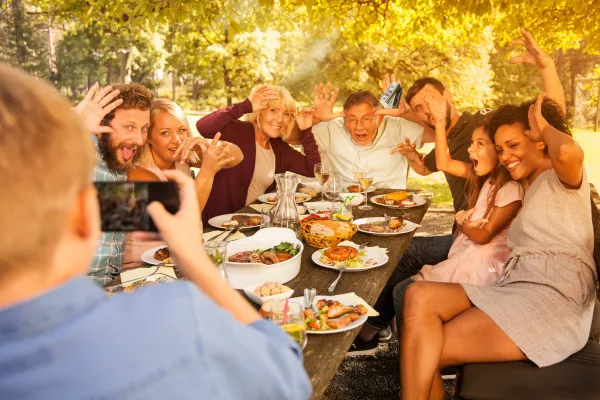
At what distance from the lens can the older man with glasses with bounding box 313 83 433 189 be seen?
16.7 feet

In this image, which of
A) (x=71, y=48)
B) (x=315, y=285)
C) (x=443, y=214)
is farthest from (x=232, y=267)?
(x=71, y=48)

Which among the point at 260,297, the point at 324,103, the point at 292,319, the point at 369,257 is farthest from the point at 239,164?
the point at 292,319

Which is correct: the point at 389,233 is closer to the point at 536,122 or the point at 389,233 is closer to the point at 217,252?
the point at 536,122

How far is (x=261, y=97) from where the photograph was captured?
448 cm

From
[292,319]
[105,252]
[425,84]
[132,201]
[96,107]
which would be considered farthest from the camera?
[425,84]

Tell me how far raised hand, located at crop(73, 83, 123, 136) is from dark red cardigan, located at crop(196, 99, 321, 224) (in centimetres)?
159

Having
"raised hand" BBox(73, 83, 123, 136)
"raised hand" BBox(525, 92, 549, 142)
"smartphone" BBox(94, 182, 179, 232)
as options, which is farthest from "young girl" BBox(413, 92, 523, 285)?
"smartphone" BBox(94, 182, 179, 232)

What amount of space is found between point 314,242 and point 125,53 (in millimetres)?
12896

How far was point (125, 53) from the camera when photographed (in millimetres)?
14148

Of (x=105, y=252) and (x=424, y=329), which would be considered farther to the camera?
(x=105, y=252)

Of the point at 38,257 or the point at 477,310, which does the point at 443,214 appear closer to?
the point at 477,310

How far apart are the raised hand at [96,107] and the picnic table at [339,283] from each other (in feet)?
3.49

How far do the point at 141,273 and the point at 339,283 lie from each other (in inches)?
35.0

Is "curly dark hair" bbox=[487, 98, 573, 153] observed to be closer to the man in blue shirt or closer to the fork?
the fork
